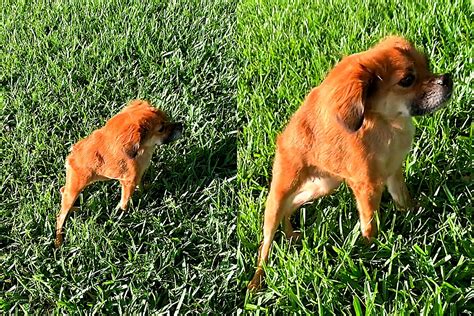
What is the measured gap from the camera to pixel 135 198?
3730mm

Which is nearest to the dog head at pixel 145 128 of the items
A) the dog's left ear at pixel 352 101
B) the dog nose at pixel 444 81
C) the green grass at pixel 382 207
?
the green grass at pixel 382 207

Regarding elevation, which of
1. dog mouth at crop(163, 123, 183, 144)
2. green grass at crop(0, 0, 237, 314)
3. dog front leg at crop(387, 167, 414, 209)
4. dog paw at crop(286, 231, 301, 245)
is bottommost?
green grass at crop(0, 0, 237, 314)

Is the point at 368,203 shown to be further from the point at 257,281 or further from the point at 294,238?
the point at 257,281

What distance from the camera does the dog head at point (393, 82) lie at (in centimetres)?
255

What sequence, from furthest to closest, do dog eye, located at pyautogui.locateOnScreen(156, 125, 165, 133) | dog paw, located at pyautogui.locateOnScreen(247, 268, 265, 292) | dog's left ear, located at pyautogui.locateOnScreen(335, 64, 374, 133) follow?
dog eye, located at pyautogui.locateOnScreen(156, 125, 165, 133)
dog paw, located at pyautogui.locateOnScreen(247, 268, 265, 292)
dog's left ear, located at pyautogui.locateOnScreen(335, 64, 374, 133)

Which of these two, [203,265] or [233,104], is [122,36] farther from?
[203,265]

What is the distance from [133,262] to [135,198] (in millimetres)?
629

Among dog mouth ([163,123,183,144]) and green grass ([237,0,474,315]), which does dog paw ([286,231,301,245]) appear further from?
dog mouth ([163,123,183,144])

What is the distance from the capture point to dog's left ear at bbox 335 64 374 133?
2459 mm

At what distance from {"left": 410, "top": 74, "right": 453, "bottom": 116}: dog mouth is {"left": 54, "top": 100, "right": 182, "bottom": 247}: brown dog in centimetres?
163

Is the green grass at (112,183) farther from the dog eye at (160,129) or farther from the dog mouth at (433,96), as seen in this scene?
the dog mouth at (433,96)

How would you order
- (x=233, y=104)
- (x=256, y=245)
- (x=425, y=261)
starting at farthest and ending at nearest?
(x=233, y=104)
(x=256, y=245)
(x=425, y=261)

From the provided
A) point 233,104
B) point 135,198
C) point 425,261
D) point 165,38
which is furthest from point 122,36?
point 425,261

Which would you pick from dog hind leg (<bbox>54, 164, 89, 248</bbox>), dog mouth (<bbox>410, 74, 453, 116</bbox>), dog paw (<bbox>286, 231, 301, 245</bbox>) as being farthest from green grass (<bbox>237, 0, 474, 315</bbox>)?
dog hind leg (<bbox>54, 164, 89, 248</bbox>)
